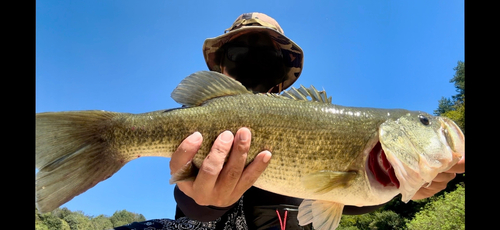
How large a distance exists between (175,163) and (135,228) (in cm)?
113

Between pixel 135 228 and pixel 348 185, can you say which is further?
pixel 135 228

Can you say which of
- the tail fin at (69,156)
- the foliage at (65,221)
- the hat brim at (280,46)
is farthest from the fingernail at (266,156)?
the foliage at (65,221)

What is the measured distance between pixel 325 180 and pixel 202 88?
990 mm

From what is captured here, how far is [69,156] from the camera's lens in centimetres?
175

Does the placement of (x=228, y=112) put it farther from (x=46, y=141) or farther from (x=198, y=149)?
(x=46, y=141)

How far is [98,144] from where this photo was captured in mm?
1833

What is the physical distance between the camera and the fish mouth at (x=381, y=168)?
1929 millimetres

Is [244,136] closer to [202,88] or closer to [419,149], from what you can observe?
[202,88]

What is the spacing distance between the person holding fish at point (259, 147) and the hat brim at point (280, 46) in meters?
1.59

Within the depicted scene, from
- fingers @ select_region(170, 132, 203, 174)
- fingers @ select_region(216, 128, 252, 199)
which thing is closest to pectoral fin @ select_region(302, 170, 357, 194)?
fingers @ select_region(216, 128, 252, 199)

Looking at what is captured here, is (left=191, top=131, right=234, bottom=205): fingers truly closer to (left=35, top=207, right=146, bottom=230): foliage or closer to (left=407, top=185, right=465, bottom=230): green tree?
(left=35, top=207, right=146, bottom=230): foliage

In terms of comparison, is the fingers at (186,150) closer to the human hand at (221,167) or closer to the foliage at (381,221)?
the human hand at (221,167)

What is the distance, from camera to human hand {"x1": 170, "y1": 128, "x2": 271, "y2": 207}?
6.06ft
